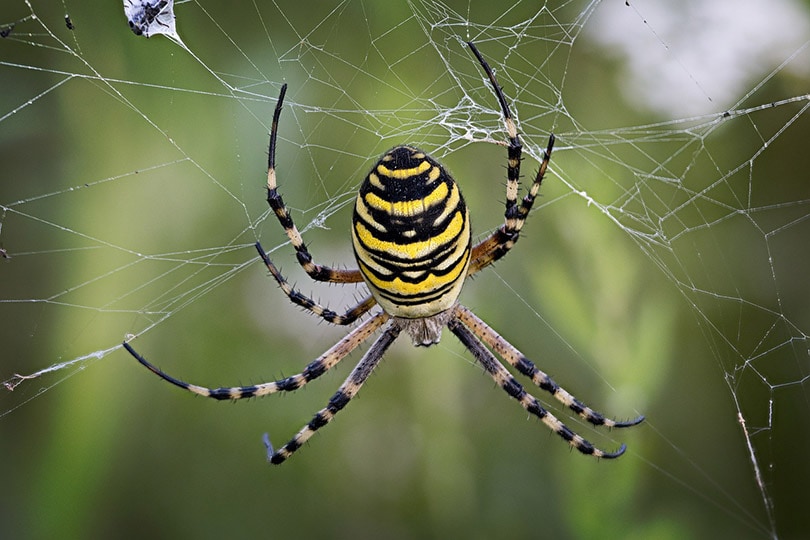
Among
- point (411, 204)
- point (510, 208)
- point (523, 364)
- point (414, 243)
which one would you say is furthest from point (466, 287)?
point (411, 204)

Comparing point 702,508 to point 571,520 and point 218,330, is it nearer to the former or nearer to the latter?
point 571,520

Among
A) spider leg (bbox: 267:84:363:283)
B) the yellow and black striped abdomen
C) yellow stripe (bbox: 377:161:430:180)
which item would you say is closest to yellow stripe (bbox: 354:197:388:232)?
the yellow and black striped abdomen

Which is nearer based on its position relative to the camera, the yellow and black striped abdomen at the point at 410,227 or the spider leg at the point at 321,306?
the yellow and black striped abdomen at the point at 410,227

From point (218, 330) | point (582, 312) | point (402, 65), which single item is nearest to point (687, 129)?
point (582, 312)

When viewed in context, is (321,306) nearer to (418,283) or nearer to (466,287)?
(418,283)

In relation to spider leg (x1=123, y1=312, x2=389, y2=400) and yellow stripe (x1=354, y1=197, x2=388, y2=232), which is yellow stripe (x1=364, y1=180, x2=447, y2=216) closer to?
yellow stripe (x1=354, y1=197, x2=388, y2=232)

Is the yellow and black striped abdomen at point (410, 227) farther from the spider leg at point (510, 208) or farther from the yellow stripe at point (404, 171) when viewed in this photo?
the spider leg at point (510, 208)

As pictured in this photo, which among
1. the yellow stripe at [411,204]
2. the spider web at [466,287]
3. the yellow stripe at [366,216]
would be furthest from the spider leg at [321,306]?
the yellow stripe at [411,204]

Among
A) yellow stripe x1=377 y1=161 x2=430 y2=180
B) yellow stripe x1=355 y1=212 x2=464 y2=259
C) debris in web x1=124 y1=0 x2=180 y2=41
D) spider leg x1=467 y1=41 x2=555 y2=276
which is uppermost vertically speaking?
debris in web x1=124 y1=0 x2=180 y2=41
